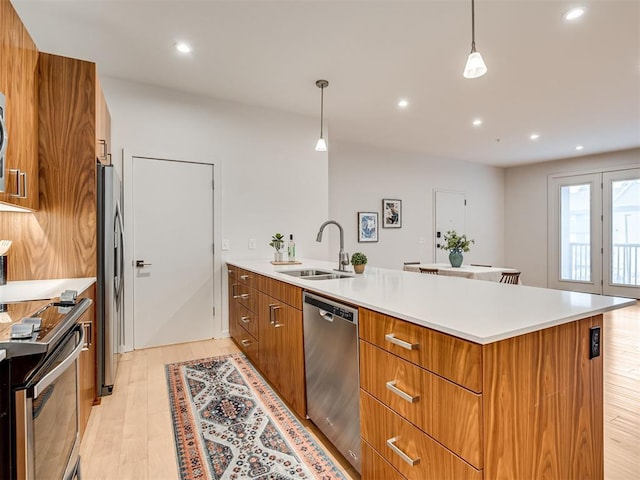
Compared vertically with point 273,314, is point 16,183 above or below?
above

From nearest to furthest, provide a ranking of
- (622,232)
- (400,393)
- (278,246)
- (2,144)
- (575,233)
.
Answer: (400,393) < (2,144) < (278,246) < (622,232) < (575,233)

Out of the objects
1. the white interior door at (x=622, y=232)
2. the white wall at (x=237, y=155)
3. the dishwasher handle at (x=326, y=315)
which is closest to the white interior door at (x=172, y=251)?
the white wall at (x=237, y=155)

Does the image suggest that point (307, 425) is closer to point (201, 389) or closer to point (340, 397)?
point (340, 397)

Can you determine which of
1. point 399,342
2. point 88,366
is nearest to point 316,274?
point 88,366

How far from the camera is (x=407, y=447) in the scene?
128 cm

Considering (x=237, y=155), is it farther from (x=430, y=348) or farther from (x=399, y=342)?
(x=430, y=348)

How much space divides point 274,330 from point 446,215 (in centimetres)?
546

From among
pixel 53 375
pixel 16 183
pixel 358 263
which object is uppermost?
pixel 16 183

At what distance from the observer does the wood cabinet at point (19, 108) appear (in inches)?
69.5

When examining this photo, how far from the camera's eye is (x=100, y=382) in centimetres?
246

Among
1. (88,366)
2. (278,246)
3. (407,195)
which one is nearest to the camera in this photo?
(88,366)

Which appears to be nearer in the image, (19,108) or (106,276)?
(19,108)

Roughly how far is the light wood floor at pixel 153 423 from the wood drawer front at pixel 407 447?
0.40 metres

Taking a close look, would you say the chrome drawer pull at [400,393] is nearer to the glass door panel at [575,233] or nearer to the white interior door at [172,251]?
the white interior door at [172,251]
